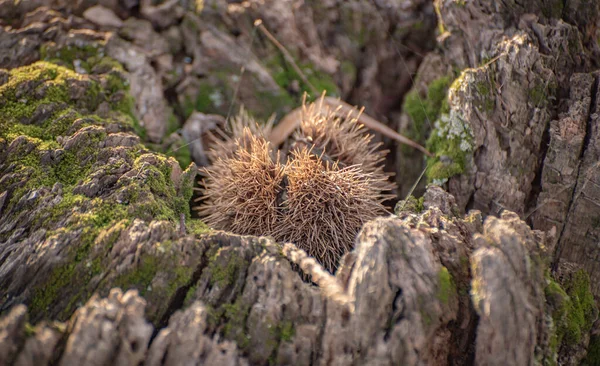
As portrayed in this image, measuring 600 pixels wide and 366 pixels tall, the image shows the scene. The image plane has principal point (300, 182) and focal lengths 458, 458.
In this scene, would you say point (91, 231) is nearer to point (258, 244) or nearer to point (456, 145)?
point (258, 244)

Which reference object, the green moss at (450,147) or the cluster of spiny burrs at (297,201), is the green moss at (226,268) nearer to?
the cluster of spiny burrs at (297,201)

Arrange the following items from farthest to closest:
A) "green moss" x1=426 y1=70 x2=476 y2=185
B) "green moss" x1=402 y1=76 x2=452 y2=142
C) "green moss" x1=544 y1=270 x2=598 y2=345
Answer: "green moss" x1=402 y1=76 x2=452 y2=142 → "green moss" x1=426 y1=70 x2=476 y2=185 → "green moss" x1=544 y1=270 x2=598 y2=345

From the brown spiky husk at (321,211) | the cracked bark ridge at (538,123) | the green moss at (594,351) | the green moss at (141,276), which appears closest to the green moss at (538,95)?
the cracked bark ridge at (538,123)

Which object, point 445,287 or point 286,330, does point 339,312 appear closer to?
point 286,330

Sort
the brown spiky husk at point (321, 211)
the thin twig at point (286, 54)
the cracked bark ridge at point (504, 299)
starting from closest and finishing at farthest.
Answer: the cracked bark ridge at point (504, 299)
the brown spiky husk at point (321, 211)
the thin twig at point (286, 54)

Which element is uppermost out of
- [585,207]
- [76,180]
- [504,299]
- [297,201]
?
[585,207]

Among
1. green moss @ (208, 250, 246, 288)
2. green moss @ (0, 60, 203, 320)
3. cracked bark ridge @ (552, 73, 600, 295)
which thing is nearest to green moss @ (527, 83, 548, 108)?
cracked bark ridge @ (552, 73, 600, 295)

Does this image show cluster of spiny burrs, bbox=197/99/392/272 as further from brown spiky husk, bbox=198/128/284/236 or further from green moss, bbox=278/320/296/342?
green moss, bbox=278/320/296/342

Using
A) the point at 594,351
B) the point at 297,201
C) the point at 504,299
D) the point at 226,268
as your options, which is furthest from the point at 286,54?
the point at 594,351
